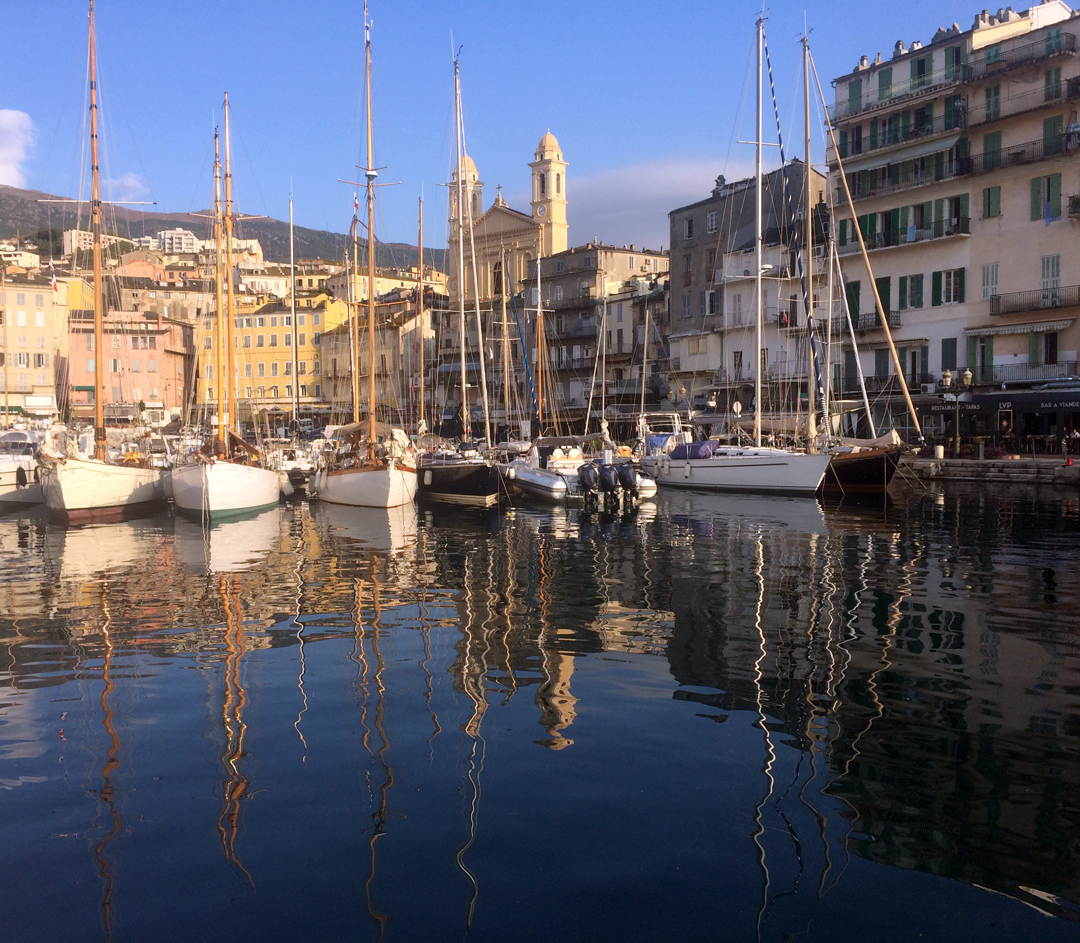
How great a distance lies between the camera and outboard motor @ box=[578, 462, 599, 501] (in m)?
38.0

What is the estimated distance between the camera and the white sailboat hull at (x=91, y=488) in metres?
31.6

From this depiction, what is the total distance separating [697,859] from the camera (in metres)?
6.68

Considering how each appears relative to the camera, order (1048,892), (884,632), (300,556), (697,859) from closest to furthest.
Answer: (1048,892)
(697,859)
(884,632)
(300,556)

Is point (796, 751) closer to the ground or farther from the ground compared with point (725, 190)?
closer to the ground

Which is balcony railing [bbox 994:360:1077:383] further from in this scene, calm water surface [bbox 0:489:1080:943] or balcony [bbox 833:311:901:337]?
calm water surface [bbox 0:489:1080:943]

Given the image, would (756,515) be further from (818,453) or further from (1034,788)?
(1034,788)

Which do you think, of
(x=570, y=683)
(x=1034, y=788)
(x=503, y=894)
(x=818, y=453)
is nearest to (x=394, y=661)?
(x=570, y=683)

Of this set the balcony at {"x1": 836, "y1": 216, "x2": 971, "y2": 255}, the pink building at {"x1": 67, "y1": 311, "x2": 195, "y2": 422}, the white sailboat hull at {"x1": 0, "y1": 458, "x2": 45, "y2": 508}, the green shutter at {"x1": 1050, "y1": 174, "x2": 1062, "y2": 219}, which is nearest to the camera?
the white sailboat hull at {"x1": 0, "y1": 458, "x2": 45, "y2": 508}

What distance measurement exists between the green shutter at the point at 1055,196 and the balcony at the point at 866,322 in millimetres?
8969

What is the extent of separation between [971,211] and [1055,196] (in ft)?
13.7

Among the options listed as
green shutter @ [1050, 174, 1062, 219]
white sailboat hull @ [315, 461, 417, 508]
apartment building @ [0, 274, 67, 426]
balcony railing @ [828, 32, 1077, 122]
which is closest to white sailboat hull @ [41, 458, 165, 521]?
white sailboat hull @ [315, 461, 417, 508]

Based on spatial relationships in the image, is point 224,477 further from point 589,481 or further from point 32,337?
point 32,337

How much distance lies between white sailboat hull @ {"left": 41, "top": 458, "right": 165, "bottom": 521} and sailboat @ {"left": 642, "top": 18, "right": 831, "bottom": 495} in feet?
69.7

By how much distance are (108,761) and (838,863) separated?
5.92m
